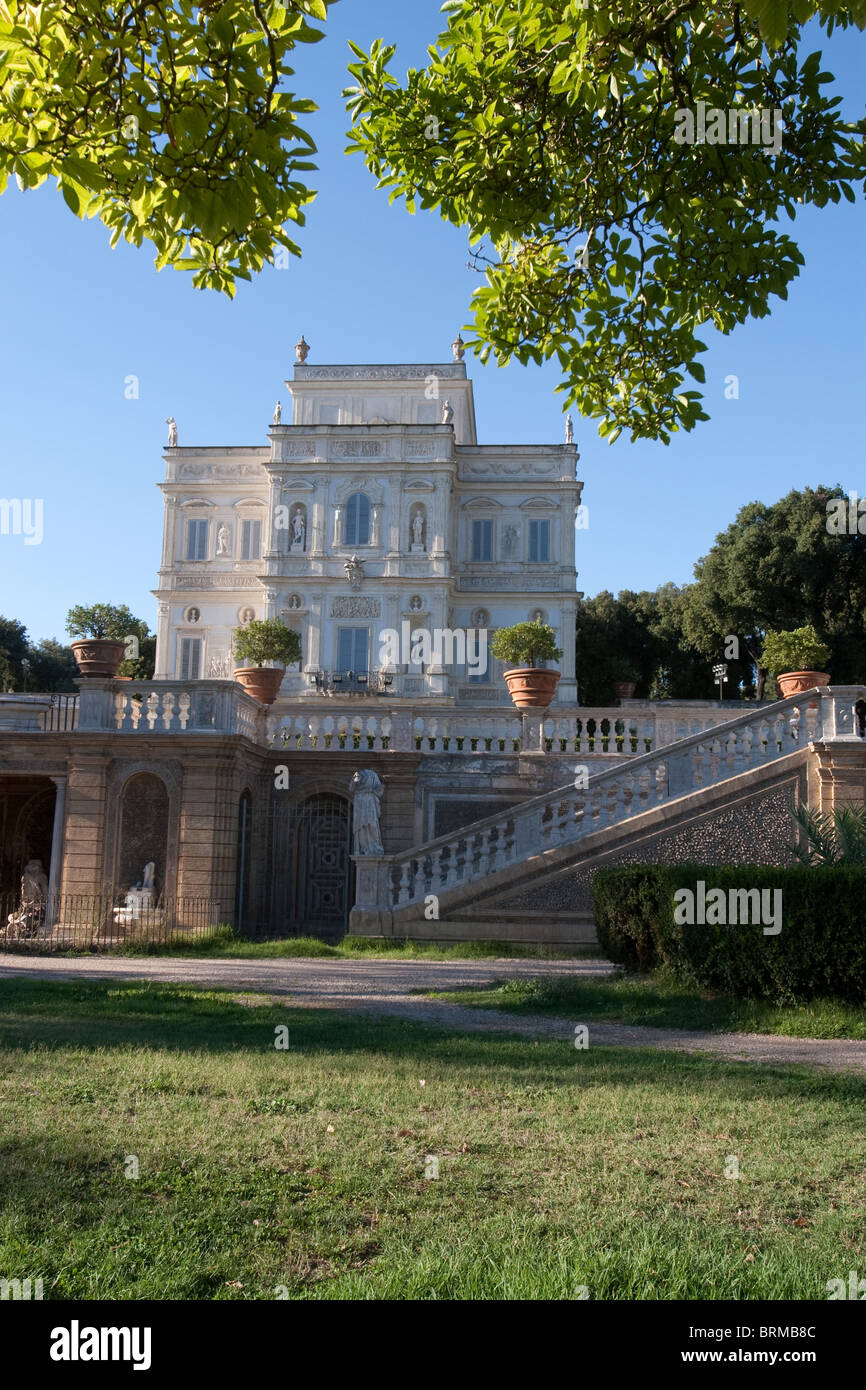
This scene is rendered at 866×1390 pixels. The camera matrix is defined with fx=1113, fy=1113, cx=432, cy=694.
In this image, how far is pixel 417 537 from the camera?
4516 cm

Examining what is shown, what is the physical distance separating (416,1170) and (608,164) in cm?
594

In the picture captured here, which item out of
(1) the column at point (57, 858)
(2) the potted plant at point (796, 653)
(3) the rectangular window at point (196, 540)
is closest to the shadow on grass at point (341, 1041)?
(1) the column at point (57, 858)

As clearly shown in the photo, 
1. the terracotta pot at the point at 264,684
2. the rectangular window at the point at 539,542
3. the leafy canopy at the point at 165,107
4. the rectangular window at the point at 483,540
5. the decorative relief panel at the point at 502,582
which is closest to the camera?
the leafy canopy at the point at 165,107

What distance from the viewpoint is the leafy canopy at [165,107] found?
483cm

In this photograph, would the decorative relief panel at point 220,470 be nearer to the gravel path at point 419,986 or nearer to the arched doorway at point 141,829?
the arched doorway at point 141,829

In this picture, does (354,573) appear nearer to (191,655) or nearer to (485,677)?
(485,677)

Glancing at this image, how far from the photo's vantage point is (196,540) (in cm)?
4744

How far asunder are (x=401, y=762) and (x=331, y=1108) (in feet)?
40.4

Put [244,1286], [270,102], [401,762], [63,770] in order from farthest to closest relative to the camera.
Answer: [401,762], [63,770], [270,102], [244,1286]

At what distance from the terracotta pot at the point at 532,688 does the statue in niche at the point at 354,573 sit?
25933 mm

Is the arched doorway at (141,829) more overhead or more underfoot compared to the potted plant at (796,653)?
more underfoot

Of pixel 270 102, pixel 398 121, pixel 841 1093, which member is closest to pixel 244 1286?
pixel 841 1093

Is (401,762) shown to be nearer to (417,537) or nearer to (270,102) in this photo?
(270,102)
